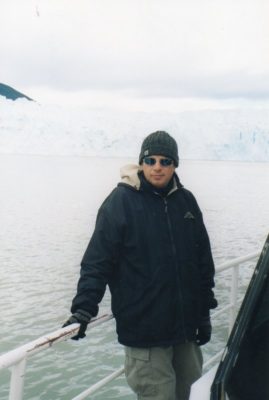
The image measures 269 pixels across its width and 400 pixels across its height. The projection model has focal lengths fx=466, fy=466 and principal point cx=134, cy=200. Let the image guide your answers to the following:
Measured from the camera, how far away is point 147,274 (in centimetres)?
209

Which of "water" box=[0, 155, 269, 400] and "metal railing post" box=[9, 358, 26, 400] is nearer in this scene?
"metal railing post" box=[9, 358, 26, 400]

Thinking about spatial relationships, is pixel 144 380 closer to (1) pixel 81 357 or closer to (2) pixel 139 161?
(2) pixel 139 161

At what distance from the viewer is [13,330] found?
402 inches

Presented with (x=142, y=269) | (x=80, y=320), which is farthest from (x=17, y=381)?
(x=142, y=269)

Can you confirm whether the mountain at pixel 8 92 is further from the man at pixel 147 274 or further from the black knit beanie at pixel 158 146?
the man at pixel 147 274

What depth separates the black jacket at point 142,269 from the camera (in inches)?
81.4

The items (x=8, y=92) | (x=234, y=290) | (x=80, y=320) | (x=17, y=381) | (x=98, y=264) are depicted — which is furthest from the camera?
(x=8, y=92)

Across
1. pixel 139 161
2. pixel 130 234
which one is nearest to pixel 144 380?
pixel 130 234

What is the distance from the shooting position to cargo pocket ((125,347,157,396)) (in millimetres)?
2105

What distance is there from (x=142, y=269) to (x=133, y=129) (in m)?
158

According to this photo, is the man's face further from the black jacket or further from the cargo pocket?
the cargo pocket

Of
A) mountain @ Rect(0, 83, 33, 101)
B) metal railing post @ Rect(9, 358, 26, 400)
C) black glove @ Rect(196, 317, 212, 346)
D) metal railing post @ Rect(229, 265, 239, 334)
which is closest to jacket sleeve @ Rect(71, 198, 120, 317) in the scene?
metal railing post @ Rect(9, 358, 26, 400)

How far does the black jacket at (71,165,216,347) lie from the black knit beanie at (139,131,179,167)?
0.54ft

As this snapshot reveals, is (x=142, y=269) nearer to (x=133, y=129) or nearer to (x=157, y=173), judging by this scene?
(x=157, y=173)
